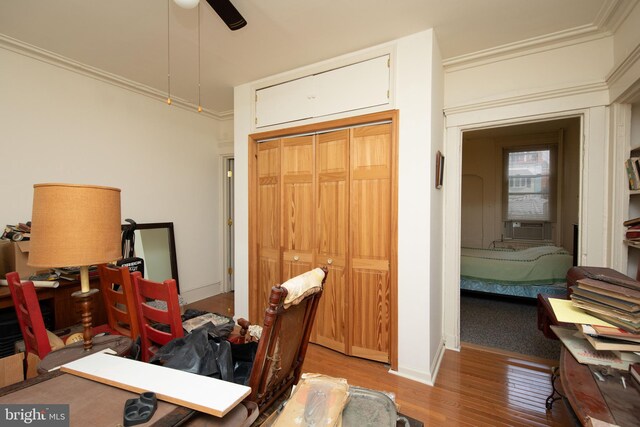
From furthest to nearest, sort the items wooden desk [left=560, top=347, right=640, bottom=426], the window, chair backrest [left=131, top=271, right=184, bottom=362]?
1. the window
2. chair backrest [left=131, top=271, right=184, bottom=362]
3. wooden desk [left=560, top=347, right=640, bottom=426]

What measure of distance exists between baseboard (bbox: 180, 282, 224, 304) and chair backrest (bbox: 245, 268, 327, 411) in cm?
316

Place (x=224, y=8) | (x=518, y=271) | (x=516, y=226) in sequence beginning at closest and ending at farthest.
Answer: (x=224, y=8) → (x=518, y=271) → (x=516, y=226)

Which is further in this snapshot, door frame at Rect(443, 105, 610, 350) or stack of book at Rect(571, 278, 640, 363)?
door frame at Rect(443, 105, 610, 350)

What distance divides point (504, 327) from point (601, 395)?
110 inches


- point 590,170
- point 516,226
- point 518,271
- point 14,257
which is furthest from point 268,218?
point 516,226

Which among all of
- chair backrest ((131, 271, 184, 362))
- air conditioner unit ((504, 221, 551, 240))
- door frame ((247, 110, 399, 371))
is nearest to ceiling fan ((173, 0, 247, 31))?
door frame ((247, 110, 399, 371))

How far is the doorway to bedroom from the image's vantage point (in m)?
3.42

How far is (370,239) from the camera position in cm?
251

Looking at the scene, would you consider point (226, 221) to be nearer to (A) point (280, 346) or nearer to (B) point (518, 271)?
(A) point (280, 346)

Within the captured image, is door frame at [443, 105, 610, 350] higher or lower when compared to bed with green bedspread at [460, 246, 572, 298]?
higher

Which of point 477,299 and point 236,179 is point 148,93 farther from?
point 477,299

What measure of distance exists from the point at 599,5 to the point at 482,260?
312cm

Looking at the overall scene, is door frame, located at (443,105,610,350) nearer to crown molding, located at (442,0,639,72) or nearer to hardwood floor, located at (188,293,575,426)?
crown molding, located at (442,0,639,72)

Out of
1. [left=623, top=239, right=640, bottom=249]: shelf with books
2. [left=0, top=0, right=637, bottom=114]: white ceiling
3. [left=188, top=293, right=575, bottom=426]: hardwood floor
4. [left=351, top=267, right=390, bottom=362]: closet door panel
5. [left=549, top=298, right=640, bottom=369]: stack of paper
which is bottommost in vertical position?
[left=188, top=293, right=575, bottom=426]: hardwood floor
